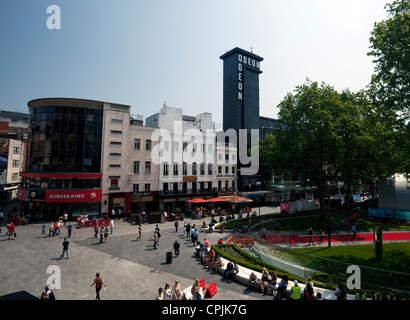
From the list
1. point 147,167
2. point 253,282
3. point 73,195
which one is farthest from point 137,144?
point 253,282

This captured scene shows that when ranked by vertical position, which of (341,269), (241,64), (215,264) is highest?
(241,64)

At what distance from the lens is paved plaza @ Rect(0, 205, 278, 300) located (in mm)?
14766

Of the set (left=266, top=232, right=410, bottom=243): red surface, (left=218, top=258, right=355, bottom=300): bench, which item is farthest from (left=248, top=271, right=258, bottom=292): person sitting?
(left=266, top=232, right=410, bottom=243): red surface

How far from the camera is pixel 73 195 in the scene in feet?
119

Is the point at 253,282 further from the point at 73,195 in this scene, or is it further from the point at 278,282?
the point at 73,195

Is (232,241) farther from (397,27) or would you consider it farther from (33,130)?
(33,130)

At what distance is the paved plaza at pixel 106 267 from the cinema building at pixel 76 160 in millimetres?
8179

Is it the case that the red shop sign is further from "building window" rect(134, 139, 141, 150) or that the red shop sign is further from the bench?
the bench

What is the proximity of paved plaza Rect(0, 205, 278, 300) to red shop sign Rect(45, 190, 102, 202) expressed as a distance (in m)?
7.15

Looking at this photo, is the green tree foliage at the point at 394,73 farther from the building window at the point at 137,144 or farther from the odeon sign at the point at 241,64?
the odeon sign at the point at 241,64

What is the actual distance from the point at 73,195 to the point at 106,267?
21245 millimetres

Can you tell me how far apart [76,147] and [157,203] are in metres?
15.7

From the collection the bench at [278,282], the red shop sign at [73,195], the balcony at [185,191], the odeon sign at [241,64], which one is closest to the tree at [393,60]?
the bench at [278,282]
